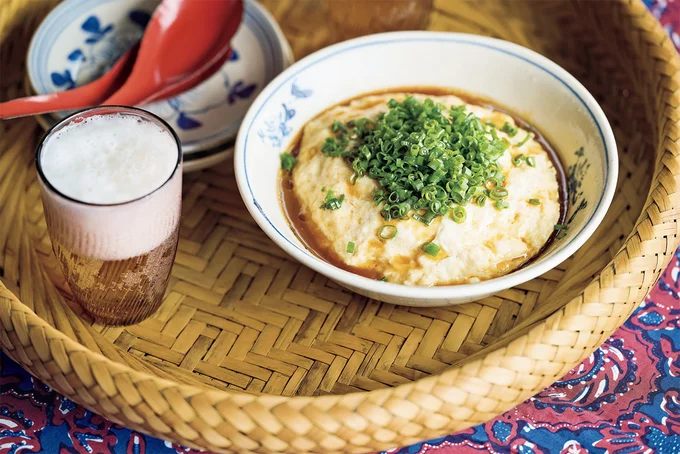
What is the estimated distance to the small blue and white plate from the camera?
2857 millimetres

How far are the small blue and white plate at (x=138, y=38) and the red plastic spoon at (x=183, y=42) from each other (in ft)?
0.22

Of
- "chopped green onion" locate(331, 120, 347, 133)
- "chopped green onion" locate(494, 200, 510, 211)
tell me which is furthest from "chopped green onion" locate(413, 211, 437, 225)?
"chopped green onion" locate(331, 120, 347, 133)

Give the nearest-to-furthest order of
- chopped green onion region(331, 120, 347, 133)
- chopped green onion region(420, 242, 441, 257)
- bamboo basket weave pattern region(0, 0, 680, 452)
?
1. bamboo basket weave pattern region(0, 0, 680, 452)
2. chopped green onion region(420, 242, 441, 257)
3. chopped green onion region(331, 120, 347, 133)

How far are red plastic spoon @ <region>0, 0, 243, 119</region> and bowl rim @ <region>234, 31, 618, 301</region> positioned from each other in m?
0.56

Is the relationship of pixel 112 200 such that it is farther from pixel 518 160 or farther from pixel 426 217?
pixel 518 160

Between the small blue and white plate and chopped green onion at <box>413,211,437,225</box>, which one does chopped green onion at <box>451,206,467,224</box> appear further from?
the small blue and white plate

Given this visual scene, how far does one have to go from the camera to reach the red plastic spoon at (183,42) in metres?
2.91

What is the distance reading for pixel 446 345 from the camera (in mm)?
2260

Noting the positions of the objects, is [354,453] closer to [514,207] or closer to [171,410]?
[171,410]

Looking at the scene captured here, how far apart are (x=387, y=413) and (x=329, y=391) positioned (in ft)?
1.06

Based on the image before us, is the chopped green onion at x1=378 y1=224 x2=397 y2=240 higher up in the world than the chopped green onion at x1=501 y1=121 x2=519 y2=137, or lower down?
lower down

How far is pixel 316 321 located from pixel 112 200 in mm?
743

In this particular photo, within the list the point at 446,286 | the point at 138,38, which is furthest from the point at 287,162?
the point at 138,38

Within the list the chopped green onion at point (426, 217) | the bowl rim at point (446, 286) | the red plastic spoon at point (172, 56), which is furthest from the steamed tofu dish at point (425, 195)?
the red plastic spoon at point (172, 56)
